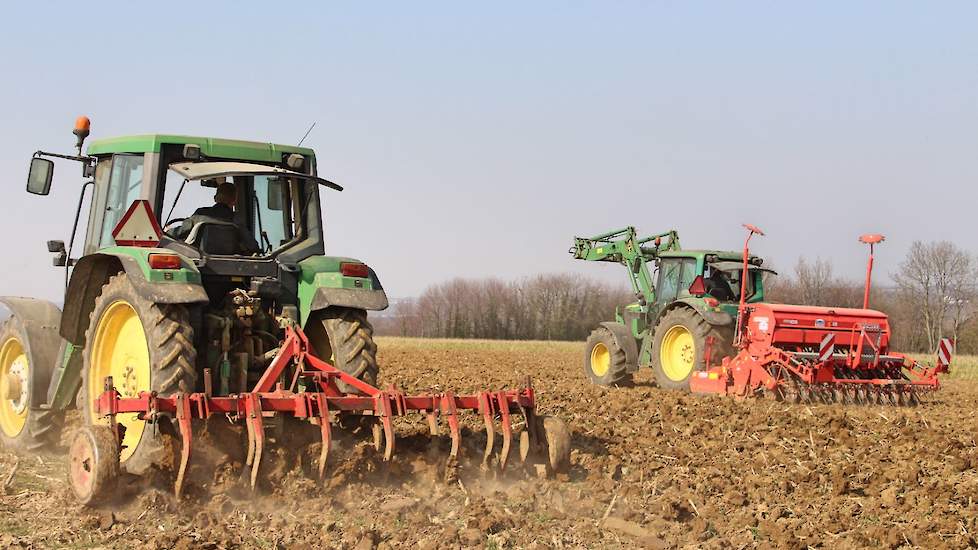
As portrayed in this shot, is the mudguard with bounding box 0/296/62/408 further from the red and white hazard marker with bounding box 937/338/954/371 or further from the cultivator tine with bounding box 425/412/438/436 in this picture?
the red and white hazard marker with bounding box 937/338/954/371

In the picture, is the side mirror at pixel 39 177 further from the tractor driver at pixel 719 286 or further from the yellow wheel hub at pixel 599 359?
the yellow wheel hub at pixel 599 359

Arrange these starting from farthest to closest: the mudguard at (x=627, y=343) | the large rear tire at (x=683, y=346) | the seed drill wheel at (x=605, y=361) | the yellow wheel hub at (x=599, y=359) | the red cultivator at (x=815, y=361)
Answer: the yellow wheel hub at (x=599, y=359) → the seed drill wheel at (x=605, y=361) → the mudguard at (x=627, y=343) → the large rear tire at (x=683, y=346) → the red cultivator at (x=815, y=361)

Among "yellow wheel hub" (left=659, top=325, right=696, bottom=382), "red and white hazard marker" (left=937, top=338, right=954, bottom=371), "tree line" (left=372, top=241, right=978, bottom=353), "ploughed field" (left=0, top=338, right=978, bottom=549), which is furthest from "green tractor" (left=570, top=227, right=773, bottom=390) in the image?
"tree line" (left=372, top=241, right=978, bottom=353)

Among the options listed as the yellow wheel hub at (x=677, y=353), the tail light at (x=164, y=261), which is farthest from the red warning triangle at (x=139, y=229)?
the yellow wheel hub at (x=677, y=353)

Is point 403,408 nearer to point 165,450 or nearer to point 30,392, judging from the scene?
point 165,450

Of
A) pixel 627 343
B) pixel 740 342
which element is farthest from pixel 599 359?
pixel 740 342

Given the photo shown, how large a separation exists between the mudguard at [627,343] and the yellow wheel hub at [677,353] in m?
0.80

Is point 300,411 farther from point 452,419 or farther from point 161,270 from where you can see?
point 161,270

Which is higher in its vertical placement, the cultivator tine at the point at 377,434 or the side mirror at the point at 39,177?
the side mirror at the point at 39,177

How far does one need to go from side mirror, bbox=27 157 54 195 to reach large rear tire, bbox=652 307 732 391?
27.1 feet

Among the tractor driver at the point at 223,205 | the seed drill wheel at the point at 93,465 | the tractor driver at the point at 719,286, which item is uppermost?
the tractor driver at the point at 223,205

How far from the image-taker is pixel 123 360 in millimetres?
6082

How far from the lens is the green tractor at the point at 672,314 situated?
41.8 ft

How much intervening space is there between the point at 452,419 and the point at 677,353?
26.6ft
